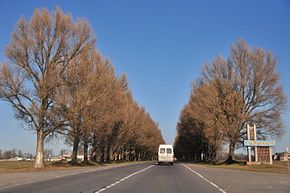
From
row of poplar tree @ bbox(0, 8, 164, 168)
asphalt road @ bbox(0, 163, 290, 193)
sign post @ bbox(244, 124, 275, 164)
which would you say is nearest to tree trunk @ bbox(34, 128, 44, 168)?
row of poplar tree @ bbox(0, 8, 164, 168)

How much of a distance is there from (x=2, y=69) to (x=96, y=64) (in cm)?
1360

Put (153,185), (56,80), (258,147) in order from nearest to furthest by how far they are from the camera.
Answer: (153,185) → (56,80) → (258,147)

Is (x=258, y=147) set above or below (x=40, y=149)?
above

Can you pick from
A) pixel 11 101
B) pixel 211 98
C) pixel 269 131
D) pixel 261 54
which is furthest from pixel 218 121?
pixel 11 101

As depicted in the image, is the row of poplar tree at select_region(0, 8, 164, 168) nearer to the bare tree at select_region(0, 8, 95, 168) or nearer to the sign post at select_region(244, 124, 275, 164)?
the bare tree at select_region(0, 8, 95, 168)

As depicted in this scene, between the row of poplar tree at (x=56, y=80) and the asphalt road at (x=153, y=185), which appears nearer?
the asphalt road at (x=153, y=185)

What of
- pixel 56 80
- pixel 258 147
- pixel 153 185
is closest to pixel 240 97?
pixel 258 147

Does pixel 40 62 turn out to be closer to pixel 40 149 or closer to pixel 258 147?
pixel 40 149

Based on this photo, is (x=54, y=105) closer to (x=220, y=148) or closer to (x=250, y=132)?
(x=250, y=132)

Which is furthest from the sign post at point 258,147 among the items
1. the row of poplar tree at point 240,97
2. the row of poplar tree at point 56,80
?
the row of poplar tree at point 56,80

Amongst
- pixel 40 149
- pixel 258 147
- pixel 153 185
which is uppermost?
pixel 258 147

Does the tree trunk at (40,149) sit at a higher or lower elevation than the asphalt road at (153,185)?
higher

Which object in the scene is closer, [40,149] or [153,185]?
[153,185]

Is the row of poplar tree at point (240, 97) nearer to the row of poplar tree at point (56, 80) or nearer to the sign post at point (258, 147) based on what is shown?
the sign post at point (258, 147)
